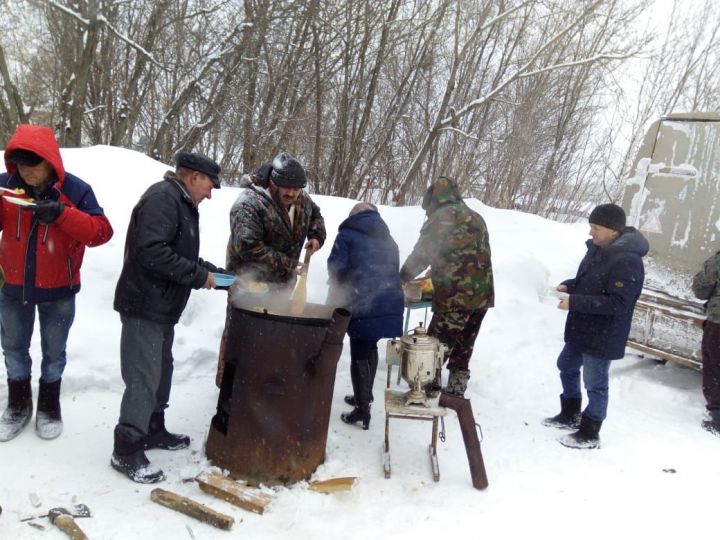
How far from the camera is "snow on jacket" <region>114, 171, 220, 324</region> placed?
2.81 m

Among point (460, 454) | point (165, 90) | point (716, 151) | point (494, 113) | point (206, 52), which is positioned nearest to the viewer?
point (460, 454)

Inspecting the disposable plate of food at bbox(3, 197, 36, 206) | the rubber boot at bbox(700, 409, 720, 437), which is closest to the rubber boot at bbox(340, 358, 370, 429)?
the disposable plate of food at bbox(3, 197, 36, 206)

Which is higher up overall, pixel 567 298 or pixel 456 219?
pixel 456 219

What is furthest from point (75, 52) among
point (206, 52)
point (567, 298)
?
point (567, 298)

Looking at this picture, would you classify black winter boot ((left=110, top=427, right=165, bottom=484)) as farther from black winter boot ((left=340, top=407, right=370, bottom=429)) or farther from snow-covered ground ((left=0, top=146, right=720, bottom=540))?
black winter boot ((left=340, top=407, right=370, bottom=429))

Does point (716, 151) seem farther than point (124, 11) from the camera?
No

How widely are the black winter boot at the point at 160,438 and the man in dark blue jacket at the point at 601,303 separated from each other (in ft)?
8.93

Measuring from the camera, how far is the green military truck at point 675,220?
499cm

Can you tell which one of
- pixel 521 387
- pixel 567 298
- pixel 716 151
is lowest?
pixel 521 387

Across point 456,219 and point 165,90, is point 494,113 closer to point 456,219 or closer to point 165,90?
point 165,90

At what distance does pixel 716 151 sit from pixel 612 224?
2063 millimetres

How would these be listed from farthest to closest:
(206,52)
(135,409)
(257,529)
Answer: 1. (206,52)
2. (135,409)
3. (257,529)

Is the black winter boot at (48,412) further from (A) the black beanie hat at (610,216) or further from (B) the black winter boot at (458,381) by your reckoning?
(A) the black beanie hat at (610,216)

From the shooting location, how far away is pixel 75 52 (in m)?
10.0
